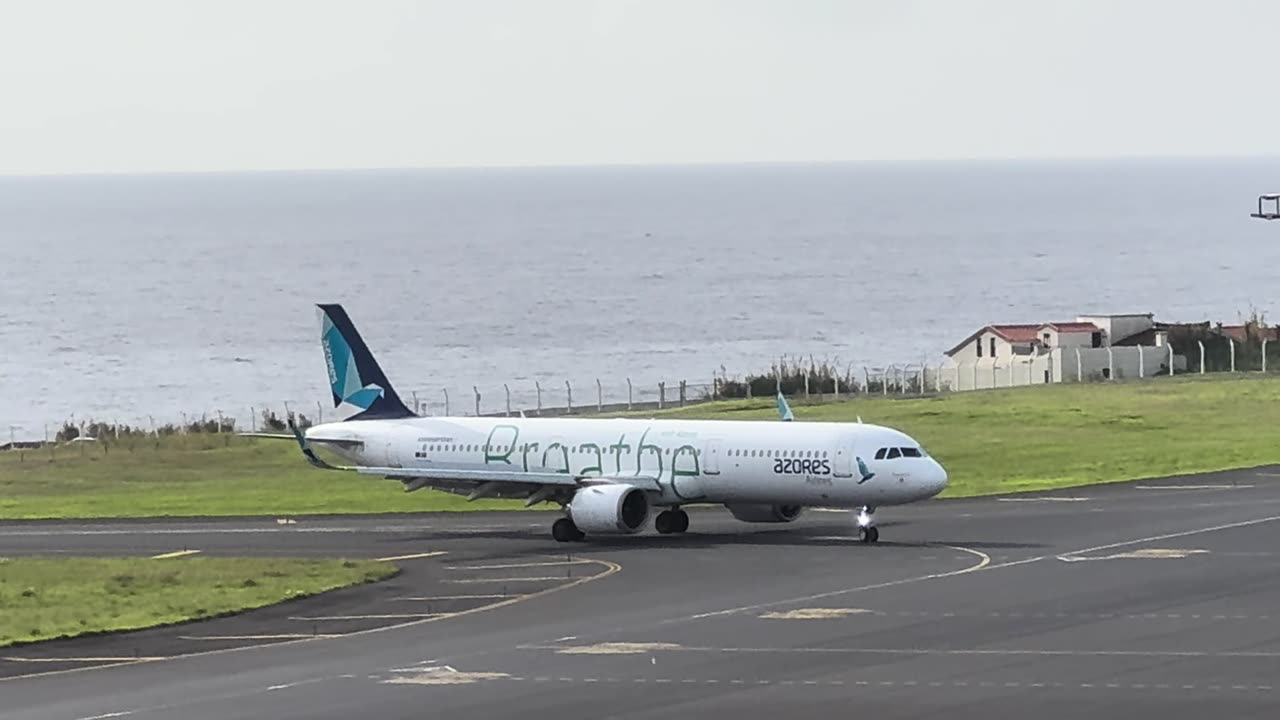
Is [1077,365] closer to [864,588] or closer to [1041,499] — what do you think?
[1041,499]

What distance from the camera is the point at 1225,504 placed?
229 feet

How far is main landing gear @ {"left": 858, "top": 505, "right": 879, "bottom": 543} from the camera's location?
62500mm

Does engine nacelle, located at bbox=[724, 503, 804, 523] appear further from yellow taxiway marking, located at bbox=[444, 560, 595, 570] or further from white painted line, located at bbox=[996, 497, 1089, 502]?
white painted line, located at bbox=[996, 497, 1089, 502]

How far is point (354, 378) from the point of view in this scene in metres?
73.3

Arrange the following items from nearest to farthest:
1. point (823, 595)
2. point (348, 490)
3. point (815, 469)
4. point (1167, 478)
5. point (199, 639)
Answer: point (199, 639)
point (823, 595)
point (815, 469)
point (1167, 478)
point (348, 490)

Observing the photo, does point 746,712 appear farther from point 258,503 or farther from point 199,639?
point 258,503

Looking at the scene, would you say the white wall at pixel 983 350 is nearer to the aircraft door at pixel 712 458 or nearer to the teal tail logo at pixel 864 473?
the aircraft door at pixel 712 458

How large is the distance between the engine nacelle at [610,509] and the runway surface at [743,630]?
0.80m

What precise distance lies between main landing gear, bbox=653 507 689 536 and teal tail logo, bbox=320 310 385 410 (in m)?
10.6

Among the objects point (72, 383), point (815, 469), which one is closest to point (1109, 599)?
point (815, 469)

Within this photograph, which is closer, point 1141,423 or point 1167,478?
point 1167,478

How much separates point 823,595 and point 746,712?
14744mm

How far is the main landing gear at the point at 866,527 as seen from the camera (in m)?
62.5

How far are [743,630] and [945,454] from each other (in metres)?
45.6
